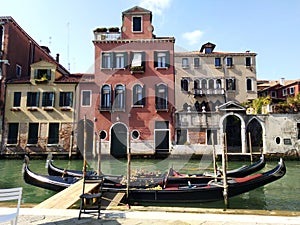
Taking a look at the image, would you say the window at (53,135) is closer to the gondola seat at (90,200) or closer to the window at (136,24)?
the window at (136,24)

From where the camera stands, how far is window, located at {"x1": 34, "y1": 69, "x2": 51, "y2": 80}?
15.1 metres

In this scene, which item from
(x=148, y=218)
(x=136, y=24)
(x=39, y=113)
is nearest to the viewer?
(x=148, y=218)

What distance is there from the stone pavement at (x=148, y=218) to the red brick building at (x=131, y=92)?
1126cm

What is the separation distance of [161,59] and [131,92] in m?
2.75

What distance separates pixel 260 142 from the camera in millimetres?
14984

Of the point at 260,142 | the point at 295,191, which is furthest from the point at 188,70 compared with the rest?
the point at 295,191

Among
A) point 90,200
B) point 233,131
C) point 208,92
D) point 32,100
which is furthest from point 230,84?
point 90,200

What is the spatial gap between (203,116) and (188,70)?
687 centimetres

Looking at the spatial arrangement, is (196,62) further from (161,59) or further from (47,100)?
(47,100)

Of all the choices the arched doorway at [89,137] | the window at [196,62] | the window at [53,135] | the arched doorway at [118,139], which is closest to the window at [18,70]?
the window at [53,135]

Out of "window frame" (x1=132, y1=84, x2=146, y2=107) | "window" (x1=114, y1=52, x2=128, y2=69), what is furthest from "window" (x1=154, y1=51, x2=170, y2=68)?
"window" (x1=114, y1=52, x2=128, y2=69)

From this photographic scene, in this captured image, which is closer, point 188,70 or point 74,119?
point 74,119

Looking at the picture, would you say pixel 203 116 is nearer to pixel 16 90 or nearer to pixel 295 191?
pixel 295 191

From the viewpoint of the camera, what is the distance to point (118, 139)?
596 inches
